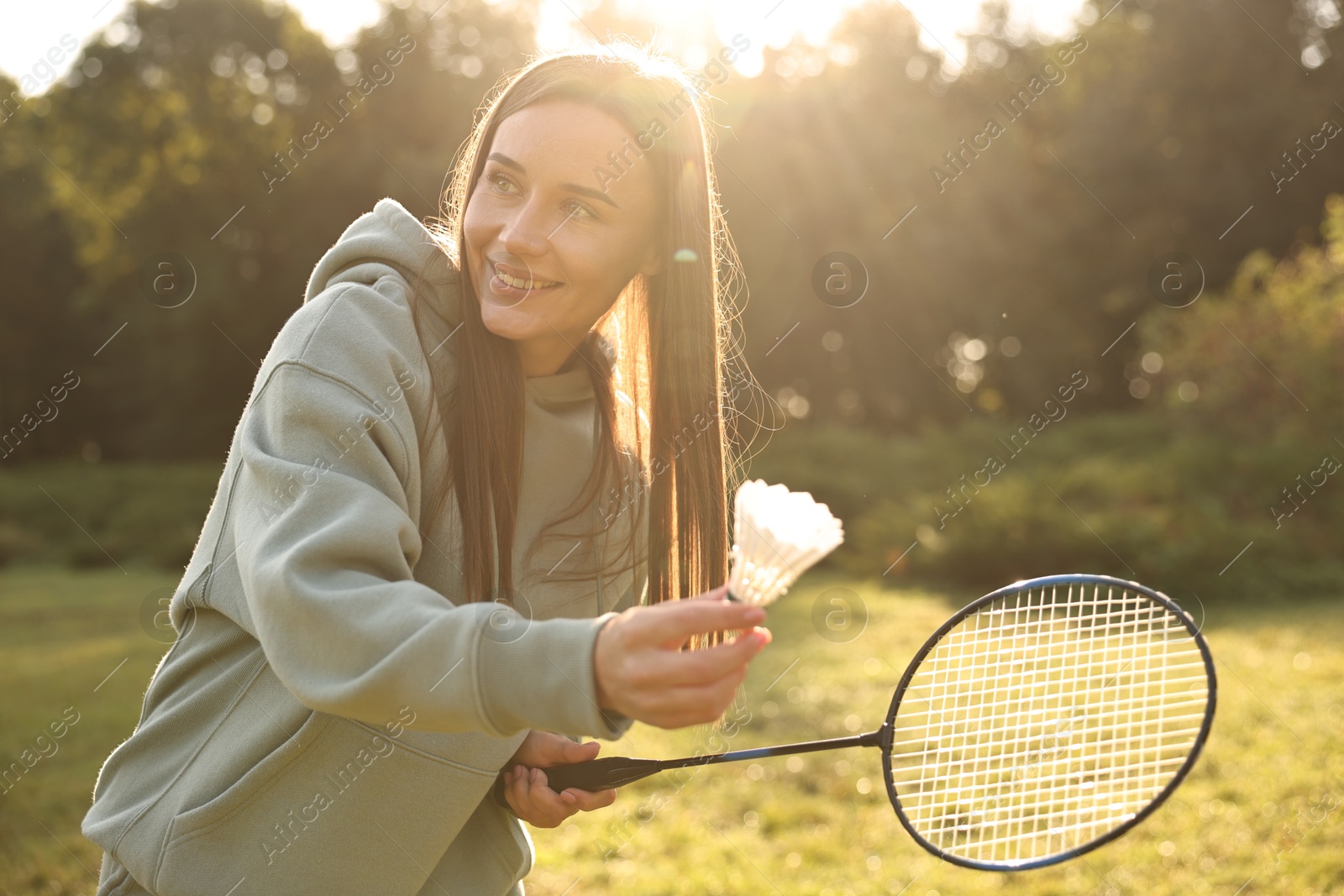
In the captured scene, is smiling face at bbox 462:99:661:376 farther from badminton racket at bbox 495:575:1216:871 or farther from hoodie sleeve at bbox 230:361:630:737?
badminton racket at bbox 495:575:1216:871

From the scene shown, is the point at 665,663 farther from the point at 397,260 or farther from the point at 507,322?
the point at 397,260

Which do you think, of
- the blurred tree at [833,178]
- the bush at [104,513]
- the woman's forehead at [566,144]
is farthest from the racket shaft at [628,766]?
the blurred tree at [833,178]

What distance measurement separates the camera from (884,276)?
76.7ft

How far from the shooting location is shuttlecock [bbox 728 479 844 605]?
1.40m

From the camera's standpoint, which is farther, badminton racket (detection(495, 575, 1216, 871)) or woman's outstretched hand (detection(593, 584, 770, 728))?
badminton racket (detection(495, 575, 1216, 871))

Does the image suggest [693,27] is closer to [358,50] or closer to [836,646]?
[358,50]

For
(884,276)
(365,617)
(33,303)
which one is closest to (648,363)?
(365,617)

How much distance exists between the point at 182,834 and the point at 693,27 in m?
20.2

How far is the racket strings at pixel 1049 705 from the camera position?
2.13 m

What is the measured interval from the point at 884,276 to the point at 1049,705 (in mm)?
21751

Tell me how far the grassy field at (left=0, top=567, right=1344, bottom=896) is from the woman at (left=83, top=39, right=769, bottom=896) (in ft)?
11.3

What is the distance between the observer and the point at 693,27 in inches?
792

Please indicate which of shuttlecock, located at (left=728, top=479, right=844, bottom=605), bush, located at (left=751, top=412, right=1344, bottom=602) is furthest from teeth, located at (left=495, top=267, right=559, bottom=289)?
bush, located at (left=751, top=412, right=1344, bottom=602)

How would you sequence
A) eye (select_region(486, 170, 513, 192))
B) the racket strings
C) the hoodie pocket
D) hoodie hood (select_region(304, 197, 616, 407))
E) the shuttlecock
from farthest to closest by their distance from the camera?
the racket strings, eye (select_region(486, 170, 513, 192)), hoodie hood (select_region(304, 197, 616, 407)), the hoodie pocket, the shuttlecock
